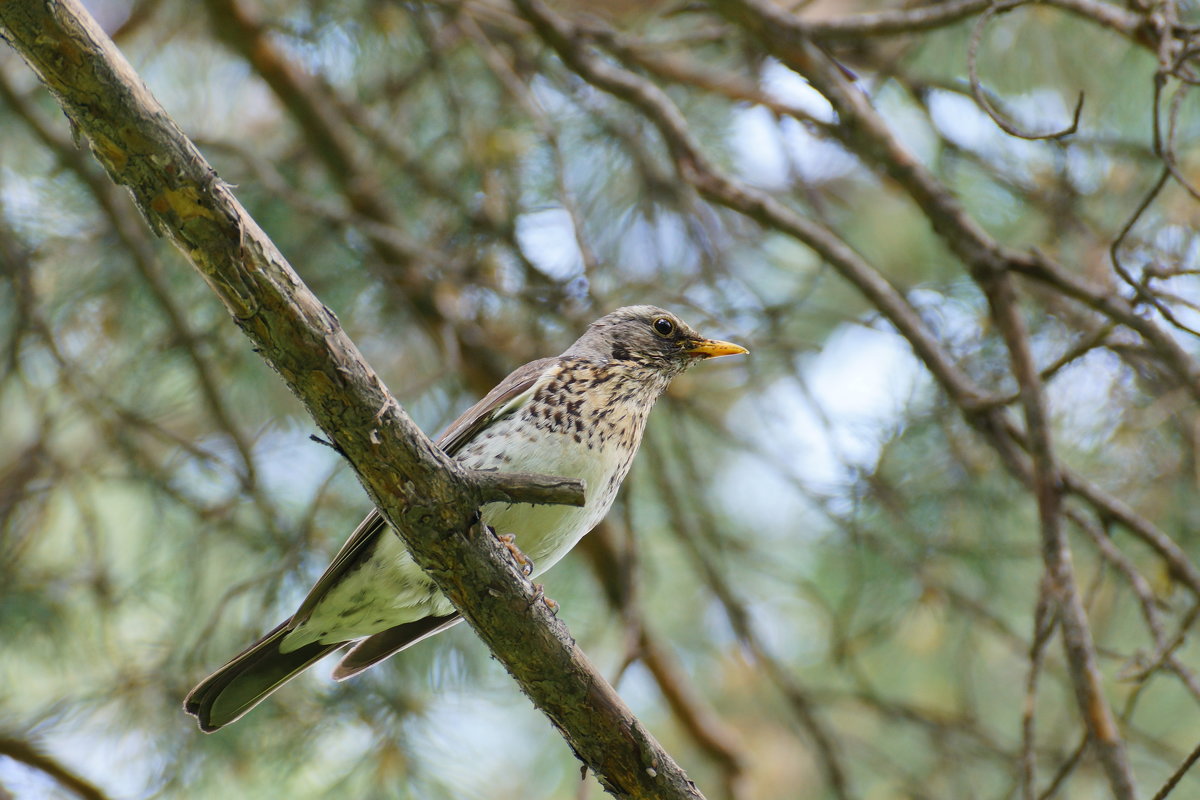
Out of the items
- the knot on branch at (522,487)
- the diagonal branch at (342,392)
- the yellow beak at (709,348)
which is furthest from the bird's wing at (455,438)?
the knot on branch at (522,487)

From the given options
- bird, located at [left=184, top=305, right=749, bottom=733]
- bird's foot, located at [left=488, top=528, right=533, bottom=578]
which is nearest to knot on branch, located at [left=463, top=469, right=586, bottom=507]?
bird's foot, located at [left=488, top=528, right=533, bottom=578]

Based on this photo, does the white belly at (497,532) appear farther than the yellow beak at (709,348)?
No

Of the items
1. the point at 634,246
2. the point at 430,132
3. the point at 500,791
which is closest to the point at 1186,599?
the point at 634,246

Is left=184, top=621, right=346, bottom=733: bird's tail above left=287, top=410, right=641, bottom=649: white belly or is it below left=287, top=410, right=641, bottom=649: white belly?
above

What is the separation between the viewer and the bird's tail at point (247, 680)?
3031 mm

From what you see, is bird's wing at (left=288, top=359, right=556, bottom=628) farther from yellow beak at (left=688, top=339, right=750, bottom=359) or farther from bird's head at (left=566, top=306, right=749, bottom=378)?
yellow beak at (left=688, top=339, right=750, bottom=359)

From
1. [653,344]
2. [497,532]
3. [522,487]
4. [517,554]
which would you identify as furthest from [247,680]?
[653,344]

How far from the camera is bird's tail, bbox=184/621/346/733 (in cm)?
303

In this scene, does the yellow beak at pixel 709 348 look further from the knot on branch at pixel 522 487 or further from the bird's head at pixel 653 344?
the knot on branch at pixel 522 487

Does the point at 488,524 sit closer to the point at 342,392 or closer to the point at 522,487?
the point at 522,487

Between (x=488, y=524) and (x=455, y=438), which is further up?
(x=455, y=438)

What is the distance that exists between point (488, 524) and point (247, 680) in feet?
2.94

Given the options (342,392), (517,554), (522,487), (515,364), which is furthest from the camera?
(515,364)

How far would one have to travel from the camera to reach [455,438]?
3.18 metres
